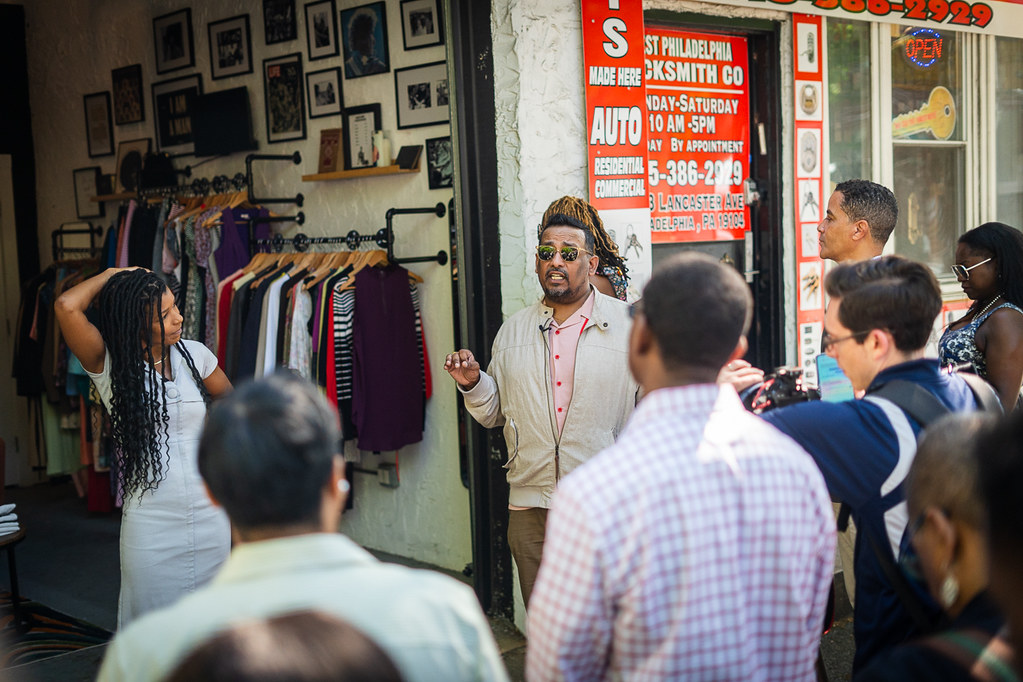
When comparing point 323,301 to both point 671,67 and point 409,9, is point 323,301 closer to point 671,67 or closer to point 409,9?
point 409,9

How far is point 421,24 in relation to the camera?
16.5ft

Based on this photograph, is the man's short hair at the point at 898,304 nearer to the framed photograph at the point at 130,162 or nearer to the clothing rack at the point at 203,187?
the clothing rack at the point at 203,187

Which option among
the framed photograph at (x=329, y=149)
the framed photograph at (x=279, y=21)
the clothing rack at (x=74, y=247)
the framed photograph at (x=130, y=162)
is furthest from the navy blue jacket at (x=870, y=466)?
the clothing rack at (x=74, y=247)

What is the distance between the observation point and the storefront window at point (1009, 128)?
22.2 feet

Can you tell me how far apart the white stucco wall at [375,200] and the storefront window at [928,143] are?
3.07 m

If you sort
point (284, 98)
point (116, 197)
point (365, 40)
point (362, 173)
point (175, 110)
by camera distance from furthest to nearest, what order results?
point (116, 197)
point (175, 110)
point (284, 98)
point (365, 40)
point (362, 173)

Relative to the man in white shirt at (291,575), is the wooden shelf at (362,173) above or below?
above

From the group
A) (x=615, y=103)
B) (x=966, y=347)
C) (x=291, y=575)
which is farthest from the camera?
(x=615, y=103)

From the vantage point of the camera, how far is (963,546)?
65.5 inches

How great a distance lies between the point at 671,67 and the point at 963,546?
12.1 ft

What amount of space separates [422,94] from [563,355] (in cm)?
221

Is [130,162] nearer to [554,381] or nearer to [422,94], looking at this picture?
[422,94]

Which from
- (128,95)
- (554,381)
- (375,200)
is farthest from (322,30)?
(554,381)

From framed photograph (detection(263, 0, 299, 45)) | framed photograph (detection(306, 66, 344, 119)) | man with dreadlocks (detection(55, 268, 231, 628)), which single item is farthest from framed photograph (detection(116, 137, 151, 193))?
man with dreadlocks (detection(55, 268, 231, 628))
